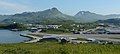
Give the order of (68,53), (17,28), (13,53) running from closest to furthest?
(68,53) → (13,53) → (17,28)

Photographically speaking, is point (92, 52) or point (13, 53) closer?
point (92, 52)

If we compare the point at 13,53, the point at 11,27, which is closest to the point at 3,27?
the point at 11,27

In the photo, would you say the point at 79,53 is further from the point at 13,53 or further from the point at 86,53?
the point at 13,53

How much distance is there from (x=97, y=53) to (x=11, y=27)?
3739 inches

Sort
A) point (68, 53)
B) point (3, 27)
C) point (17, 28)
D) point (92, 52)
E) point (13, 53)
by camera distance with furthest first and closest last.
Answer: point (3, 27)
point (17, 28)
point (13, 53)
point (92, 52)
point (68, 53)

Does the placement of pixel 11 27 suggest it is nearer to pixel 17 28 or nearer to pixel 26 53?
pixel 17 28

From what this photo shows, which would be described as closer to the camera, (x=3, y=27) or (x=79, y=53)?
(x=79, y=53)

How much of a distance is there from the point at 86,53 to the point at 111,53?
94 centimetres

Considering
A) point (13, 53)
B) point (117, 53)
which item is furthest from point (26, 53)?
point (117, 53)

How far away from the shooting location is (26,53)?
9.10 metres

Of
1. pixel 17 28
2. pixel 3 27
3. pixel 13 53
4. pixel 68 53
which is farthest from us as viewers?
pixel 3 27

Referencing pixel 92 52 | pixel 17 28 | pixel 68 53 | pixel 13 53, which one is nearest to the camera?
pixel 68 53

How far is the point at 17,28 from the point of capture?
324 ft

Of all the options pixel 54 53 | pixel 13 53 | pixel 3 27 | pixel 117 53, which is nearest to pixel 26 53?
pixel 13 53
